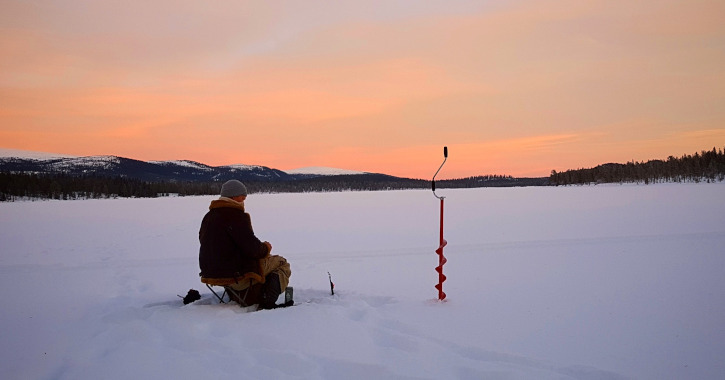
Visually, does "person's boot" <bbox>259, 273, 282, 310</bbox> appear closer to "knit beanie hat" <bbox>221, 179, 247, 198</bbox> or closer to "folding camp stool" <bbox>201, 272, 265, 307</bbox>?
"folding camp stool" <bbox>201, 272, 265, 307</bbox>

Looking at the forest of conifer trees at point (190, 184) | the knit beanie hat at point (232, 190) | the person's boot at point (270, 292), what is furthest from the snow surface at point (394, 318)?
the forest of conifer trees at point (190, 184)

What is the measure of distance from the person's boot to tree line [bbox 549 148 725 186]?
6528 centimetres

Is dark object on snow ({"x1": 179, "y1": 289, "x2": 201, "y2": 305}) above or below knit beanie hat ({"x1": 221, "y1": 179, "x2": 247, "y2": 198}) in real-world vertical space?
below

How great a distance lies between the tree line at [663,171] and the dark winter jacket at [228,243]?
65.6 meters

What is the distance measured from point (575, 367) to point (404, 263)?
505 centimetres

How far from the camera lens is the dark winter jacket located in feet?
15.4

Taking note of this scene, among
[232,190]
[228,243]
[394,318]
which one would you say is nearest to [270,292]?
[228,243]

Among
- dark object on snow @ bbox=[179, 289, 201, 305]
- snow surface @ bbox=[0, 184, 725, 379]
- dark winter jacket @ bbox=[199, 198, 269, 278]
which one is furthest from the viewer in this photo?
dark object on snow @ bbox=[179, 289, 201, 305]

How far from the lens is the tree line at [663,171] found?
61.3m

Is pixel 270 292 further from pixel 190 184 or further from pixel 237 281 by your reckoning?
pixel 190 184

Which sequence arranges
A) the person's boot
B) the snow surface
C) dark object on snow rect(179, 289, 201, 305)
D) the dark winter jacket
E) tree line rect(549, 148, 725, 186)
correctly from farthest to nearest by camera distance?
tree line rect(549, 148, 725, 186)
dark object on snow rect(179, 289, 201, 305)
the person's boot
the dark winter jacket
the snow surface

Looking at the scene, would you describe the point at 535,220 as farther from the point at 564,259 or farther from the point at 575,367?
the point at 575,367

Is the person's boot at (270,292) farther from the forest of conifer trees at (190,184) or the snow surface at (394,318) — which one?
the forest of conifer trees at (190,184)

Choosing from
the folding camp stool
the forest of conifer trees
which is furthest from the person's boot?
the forest of conifer trees
